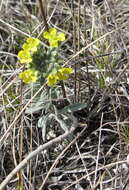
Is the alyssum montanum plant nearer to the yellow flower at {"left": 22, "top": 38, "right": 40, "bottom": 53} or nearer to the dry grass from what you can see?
the yellow flower at {"left": 22, "top": 38, "right": 40, "bottom": 53}

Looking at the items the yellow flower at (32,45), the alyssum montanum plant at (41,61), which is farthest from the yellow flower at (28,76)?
the yellow flower at (32,45)

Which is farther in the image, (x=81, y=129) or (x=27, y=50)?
(x=81, y=129)

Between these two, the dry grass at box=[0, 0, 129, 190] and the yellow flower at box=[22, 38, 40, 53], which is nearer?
the yellow flower at box=[22, 38, 40, 53]

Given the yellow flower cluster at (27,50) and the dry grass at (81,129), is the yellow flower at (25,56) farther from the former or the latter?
the dry grass at (81,129)

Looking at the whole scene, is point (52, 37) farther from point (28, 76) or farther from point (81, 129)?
point (81, 129)

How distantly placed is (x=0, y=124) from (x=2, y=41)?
70cm

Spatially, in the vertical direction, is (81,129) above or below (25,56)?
below

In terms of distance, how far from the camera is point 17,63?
2361 millimetres

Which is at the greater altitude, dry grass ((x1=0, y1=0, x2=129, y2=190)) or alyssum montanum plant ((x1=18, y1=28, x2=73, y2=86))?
alyssum montanum plant ((x1=18, y1=28, x2=73, y2=86))

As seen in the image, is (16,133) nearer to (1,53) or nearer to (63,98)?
(63,98)

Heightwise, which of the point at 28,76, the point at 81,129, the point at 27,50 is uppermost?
the point at 27,50

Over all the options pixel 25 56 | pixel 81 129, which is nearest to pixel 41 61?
pixel 25 56

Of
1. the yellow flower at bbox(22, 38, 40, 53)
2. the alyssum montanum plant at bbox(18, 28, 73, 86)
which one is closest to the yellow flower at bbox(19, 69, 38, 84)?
the alyssum montanum plant at bbox(18, 28, 73, 86)

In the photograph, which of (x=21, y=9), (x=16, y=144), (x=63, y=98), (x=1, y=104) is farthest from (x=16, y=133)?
(x=21, y=9)
